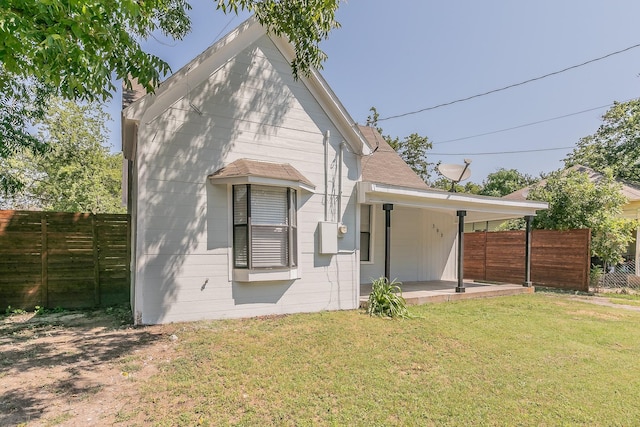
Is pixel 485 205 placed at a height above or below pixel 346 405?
above

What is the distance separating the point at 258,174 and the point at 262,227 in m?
1.04

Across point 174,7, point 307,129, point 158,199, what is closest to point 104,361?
point 158,199

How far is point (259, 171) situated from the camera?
605cm

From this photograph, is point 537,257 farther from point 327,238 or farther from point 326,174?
point 326,174

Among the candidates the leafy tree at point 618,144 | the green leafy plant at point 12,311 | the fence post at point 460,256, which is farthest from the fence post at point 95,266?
the leafy tree at point 618,144

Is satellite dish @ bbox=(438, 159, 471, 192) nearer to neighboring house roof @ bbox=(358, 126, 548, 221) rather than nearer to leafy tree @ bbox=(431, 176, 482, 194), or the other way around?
neighboring house roof @ bbox=(358, 126, 548, 221)

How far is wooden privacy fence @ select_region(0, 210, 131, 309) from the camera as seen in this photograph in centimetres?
664

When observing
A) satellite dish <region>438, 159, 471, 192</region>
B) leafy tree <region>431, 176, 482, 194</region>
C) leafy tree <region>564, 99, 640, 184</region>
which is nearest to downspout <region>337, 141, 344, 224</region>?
satellite dish <region>438, 159, 471, 192</region>

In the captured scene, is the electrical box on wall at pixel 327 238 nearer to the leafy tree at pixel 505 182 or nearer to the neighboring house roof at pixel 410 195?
the neighboring house roof at pixel 410 195

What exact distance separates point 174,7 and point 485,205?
9.58m

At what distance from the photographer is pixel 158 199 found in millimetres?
5676

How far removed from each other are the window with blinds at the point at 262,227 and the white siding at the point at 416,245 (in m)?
4.06

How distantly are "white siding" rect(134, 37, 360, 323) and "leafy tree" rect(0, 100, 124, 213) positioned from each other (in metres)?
13.2

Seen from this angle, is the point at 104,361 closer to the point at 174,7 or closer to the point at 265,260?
the point at 265,260
